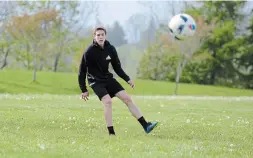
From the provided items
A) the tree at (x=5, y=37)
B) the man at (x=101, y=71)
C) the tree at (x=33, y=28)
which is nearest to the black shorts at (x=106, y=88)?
the man at (x=101, y=71)

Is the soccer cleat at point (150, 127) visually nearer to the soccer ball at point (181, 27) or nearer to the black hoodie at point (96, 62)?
the black hoodie at point (96, 62)

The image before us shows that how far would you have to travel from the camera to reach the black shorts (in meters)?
11.3

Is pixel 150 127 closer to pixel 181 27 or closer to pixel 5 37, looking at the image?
pixel 181 27

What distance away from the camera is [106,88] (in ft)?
38.0

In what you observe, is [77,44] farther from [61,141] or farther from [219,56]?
[61,141]

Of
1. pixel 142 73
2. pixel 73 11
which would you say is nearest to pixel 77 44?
pixel 73 11

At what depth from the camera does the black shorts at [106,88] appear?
11344mm

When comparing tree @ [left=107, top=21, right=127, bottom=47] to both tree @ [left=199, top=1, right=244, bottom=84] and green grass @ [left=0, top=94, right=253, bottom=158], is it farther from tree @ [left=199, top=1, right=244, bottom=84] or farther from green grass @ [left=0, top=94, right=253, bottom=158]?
green grass @ [left=0, top=94, right=253, bottom=158]

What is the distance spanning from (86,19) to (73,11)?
5042 millimetres

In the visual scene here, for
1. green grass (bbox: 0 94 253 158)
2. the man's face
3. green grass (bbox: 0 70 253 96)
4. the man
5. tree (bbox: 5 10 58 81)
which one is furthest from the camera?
tree (bbox: 5 10 58 81)

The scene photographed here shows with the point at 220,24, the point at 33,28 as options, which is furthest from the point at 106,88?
the point at 220,24

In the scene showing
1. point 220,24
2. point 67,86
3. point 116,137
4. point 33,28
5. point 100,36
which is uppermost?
point 220,24

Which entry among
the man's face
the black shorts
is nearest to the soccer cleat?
the black shorts

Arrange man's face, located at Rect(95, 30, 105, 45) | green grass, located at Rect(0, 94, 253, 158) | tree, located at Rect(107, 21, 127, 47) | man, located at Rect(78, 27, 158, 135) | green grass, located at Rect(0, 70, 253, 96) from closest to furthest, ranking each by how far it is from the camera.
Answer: green grass, located at Rect(0, 94, 253, 158)
man's face, located at Rect(95, 30, 105, 45)
man, located at Rect(78, 27, 158, 135)
green grass, located at Rect(0, 70, 253, 96)
tree, located at Rect(107, 21, 127, 47)
